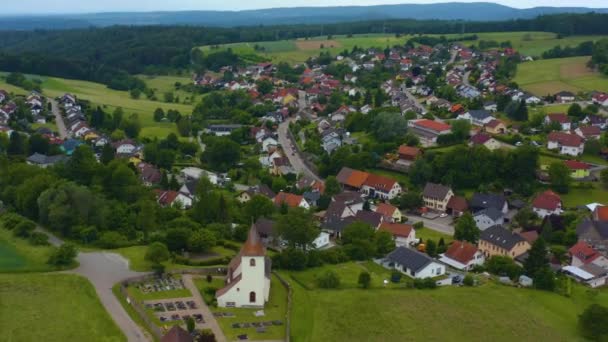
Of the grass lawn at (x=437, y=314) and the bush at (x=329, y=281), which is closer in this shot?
the grass lawn at (x=437, y=314)

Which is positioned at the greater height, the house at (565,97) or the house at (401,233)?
the house at (565,97)

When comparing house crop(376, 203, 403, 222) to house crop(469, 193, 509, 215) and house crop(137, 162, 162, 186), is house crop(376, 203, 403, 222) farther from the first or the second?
house crop(137, 162, 162, 186)

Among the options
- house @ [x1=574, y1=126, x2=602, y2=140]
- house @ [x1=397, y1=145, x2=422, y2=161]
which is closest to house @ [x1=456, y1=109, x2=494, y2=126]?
house @ [x1=574, y1=126, x2=602, y2=140]

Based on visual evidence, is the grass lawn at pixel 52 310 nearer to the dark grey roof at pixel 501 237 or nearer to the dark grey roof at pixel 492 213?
the dark grey roof at pixel 501 237

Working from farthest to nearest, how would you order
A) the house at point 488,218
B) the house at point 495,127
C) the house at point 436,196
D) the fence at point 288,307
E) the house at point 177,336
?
the house at point 495,127, the house at point 436,196, the house at point 488,218, the fence at point 288,307, the house at point 177,336

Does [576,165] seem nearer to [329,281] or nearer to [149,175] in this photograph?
[329,281]

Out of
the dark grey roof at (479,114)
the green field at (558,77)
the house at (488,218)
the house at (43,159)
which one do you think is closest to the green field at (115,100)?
the house at (43,159)

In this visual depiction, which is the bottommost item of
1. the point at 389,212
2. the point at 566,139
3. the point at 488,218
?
the point at 488,218

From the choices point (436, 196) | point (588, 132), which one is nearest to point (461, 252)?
point (436, 196)
